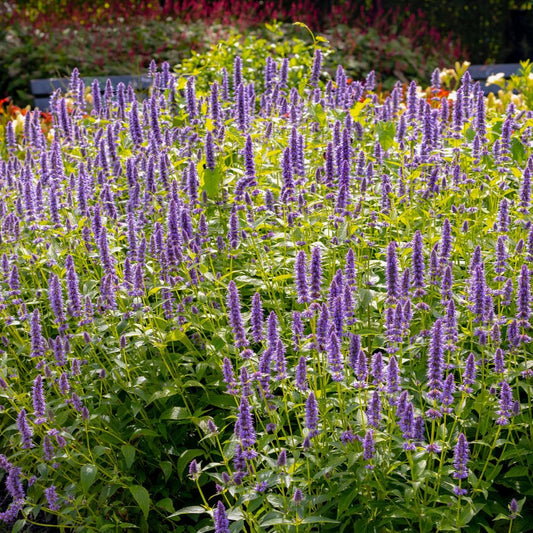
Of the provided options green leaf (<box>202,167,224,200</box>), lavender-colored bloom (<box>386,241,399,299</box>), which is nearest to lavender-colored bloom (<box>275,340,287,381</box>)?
lavender-colored bloom (<box>386,241,399,299</box>)

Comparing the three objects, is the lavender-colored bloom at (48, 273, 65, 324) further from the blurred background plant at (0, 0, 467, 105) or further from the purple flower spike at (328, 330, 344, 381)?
the blurred background plant at (0, 0, 467, 105)

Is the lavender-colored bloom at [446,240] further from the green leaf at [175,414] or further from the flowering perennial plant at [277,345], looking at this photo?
the green leaf at [175,414]

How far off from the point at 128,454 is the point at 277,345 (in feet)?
3.70

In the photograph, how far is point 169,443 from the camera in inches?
162

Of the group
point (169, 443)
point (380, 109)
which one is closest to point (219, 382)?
point (169, 443)

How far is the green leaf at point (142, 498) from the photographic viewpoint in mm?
3664

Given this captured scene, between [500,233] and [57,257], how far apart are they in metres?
2.50

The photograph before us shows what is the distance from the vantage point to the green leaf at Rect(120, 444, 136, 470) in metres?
3.73

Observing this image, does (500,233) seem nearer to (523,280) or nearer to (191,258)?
(523,280)

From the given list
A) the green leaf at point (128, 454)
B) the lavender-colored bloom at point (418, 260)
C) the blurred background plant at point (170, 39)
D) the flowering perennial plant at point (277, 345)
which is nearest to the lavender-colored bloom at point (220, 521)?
the flowering perennial plant at point (277, 345)

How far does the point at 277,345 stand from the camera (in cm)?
311

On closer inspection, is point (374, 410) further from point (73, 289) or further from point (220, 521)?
point (73, 289)

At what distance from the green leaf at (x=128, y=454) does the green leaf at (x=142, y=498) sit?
113mm

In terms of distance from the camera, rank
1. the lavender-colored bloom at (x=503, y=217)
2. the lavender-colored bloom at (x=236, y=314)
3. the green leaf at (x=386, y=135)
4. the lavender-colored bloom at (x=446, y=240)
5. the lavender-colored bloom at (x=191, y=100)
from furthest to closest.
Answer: the green leaf at (x=386, y=135), the lavender-colored bloom at (x=191, y=100), the lavender-colored bloom at (x=503, y=217), the lavender-colored bloom at (x=446, y=240), the lavender-colored bloom at (x=236, y=314)
